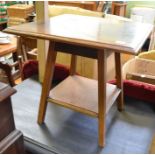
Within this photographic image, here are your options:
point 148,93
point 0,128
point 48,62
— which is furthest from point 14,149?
point 148,93

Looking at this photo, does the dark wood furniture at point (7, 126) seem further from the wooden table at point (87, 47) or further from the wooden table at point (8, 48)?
the wooden table at point (8, 48)

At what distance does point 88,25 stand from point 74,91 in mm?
362

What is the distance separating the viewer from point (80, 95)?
1136mm

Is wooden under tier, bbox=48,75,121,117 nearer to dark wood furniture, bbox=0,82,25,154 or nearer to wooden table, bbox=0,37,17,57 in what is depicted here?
dark wood furniture, bbox=0,82,25,154

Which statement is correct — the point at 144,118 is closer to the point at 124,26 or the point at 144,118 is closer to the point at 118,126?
the point at 118,126

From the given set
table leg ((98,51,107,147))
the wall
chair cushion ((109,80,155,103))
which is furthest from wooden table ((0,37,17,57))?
the wall

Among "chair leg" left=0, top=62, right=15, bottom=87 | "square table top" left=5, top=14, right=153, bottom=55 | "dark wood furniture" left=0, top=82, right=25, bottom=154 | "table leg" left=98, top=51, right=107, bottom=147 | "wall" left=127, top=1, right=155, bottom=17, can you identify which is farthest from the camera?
"wall" left=127, top=1, right=155, bottom=17

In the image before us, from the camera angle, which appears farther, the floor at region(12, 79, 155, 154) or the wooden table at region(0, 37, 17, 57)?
the wooden table at region(0, 37, 17, 57)

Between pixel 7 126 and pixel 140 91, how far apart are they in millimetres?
940

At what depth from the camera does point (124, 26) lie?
108cm

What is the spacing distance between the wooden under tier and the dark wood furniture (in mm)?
446

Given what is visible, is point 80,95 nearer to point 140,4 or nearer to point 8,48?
point 8,48

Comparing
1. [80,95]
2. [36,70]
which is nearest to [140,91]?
[80,95]

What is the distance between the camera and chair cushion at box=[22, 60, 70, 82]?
1504 mm
